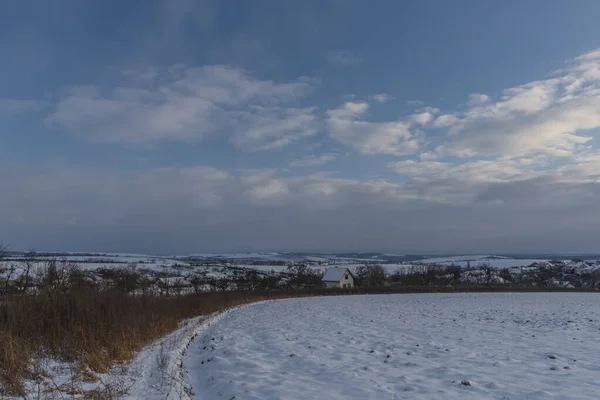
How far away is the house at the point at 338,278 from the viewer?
93.1 meters

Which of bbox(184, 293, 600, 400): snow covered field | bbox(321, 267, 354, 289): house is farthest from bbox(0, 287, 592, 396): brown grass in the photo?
bbox(321, 267, 354, 289): house

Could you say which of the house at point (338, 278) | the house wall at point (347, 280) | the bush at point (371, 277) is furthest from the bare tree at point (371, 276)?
the house at point (338, 278)

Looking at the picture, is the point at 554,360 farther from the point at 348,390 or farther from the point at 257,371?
the point at 257,371

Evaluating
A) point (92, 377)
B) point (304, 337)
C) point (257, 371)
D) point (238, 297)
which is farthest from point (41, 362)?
point (238, 297)

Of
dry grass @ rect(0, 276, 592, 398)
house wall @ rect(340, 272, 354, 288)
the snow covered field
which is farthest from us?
house wall @ rect(340, 272, 354, 288)

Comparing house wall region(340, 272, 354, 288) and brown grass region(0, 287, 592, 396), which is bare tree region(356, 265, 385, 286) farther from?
brown grass region(0, 287, 592, 396)

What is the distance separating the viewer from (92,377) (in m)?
8.16

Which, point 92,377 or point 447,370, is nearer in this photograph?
point 92,377

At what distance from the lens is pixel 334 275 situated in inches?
3765

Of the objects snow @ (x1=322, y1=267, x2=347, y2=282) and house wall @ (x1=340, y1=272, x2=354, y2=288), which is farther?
house wall @ (x1=340, y1=272, x2=354, y2=288)

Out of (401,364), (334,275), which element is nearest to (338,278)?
(334,275)

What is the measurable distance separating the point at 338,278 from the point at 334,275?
6.70 feet

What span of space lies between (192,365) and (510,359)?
7.75 metres

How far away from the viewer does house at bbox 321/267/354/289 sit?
9306 cm
